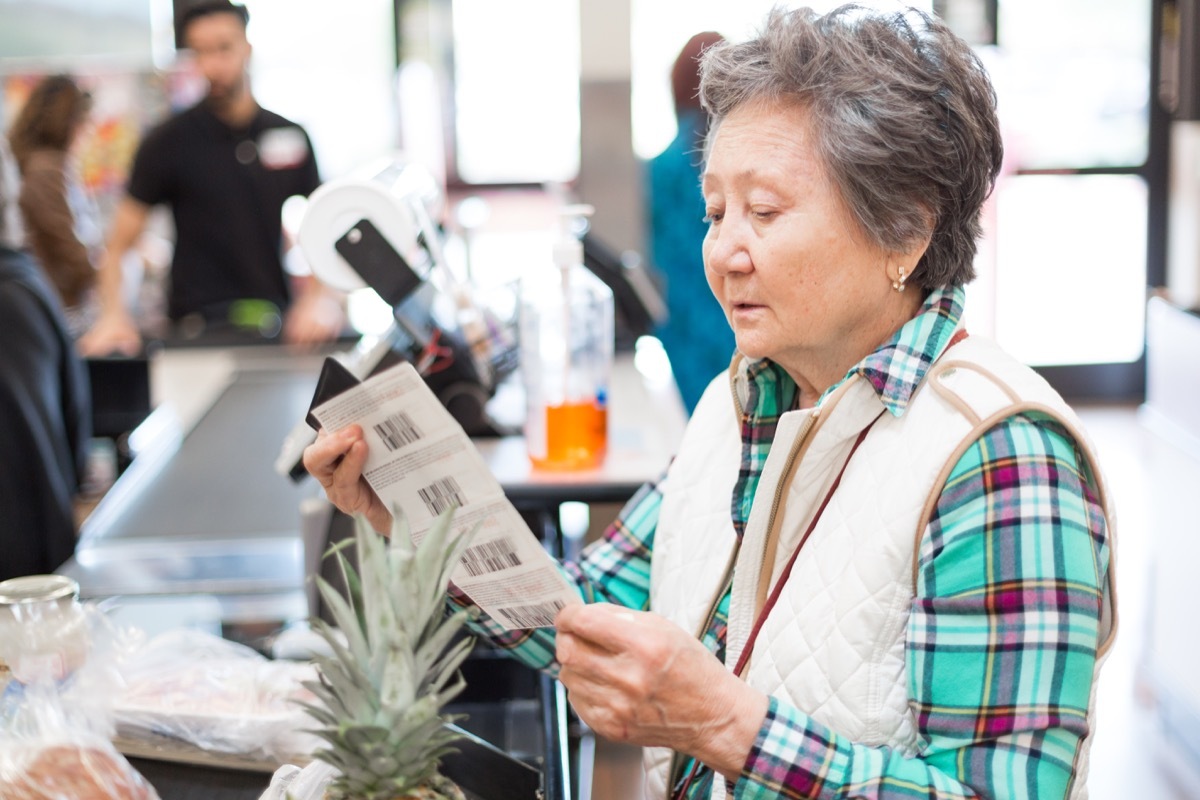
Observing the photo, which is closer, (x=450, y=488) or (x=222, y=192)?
(x=450, y=488)

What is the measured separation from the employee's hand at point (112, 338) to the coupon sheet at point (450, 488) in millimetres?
2870

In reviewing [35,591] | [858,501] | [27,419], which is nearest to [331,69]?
[27,419]

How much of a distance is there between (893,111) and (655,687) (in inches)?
23.1

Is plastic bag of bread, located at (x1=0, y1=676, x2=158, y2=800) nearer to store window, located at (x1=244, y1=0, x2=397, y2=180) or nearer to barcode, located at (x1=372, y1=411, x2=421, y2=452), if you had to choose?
barcode, located at (x1=372, y1=411, x2=421, y2=452)

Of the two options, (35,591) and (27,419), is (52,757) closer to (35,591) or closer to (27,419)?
(35,591)

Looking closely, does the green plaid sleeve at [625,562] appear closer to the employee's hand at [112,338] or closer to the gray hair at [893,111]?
the gray hair at [893,111]

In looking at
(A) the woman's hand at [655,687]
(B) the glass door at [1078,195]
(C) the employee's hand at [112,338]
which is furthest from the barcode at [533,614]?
(B) the glass door at [1078,195]

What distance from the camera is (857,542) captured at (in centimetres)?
116

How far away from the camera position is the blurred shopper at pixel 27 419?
279cm

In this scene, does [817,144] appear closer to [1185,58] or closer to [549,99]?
[1185,58]

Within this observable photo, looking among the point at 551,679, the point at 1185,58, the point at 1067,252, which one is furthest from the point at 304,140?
the point at 1067,252

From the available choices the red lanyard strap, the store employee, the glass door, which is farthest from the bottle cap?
the glass door

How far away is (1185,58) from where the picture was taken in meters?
3.22

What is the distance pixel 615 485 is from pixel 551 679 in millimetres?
540
